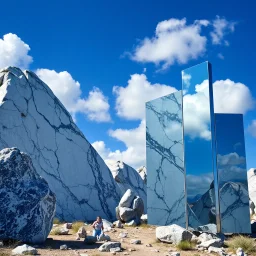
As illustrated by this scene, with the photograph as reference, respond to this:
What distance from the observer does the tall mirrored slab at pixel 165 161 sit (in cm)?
1071

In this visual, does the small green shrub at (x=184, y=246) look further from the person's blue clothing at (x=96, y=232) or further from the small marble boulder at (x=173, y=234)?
the person's blue clothing at (x=96, y=232)

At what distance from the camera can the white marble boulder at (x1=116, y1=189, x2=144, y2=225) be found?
11.6 meters

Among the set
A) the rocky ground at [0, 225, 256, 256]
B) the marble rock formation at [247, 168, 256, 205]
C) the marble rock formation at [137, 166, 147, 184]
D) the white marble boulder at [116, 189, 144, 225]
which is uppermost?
the marble rock formation at [137, 166, 147, 184]

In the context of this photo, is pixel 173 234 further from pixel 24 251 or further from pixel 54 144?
pixel 54 144

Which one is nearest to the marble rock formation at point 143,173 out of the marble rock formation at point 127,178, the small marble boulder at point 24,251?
the marble rock formation at point 127,178

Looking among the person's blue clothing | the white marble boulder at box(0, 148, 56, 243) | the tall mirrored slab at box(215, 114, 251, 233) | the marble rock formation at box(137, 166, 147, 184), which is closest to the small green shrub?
the person's blue clothing

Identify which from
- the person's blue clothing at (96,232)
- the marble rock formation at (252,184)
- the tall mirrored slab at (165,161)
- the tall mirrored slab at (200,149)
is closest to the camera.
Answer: the person's blue clothing at (96,232)

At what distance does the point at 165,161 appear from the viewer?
1130 cm

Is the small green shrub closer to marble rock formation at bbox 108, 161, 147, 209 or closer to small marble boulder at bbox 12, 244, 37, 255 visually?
small marble boulder at bbox 12, 244, 37, 255

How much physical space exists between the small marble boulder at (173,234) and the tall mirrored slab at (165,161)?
2.42m

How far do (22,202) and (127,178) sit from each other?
38.8ft

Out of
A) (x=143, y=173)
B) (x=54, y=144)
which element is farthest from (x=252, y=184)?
(x=54, y=144)

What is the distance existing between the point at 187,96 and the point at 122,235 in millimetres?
4623

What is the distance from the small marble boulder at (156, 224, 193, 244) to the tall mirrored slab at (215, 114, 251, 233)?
200cm
